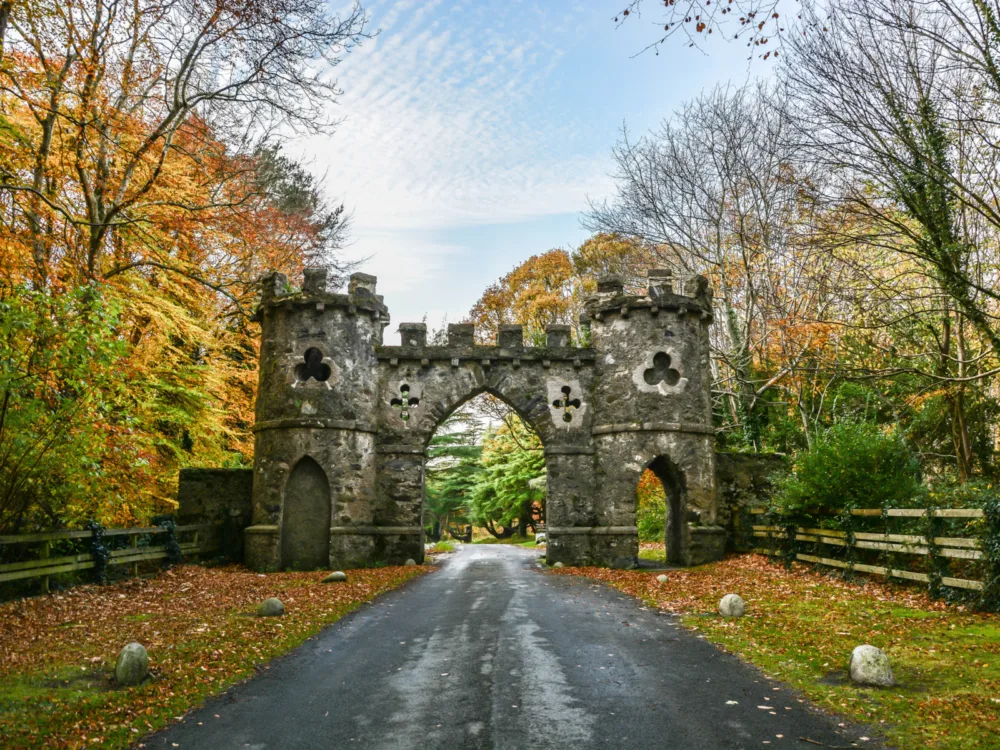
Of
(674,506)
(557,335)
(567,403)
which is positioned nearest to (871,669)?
(674,506)

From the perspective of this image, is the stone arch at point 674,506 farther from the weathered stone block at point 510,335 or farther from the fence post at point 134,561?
the fence post at point 134,561

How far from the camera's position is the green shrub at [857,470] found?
40.7ft

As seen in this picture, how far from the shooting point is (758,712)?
221 inches

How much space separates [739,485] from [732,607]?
899 cm

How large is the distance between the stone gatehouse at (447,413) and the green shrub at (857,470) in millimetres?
4023

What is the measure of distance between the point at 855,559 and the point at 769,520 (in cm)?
306

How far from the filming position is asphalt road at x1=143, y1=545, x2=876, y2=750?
200 inches

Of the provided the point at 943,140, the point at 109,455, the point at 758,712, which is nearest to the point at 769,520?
the point at 943,140

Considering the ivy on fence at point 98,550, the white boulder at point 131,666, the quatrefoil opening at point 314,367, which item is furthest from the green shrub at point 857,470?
the ivy on fence at point 98,550

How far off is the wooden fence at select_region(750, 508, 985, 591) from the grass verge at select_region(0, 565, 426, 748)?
7950 millimetres

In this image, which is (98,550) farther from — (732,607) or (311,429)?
(732,607)

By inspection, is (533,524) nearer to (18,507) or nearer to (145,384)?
(145,384)

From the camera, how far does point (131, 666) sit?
20.9 ft

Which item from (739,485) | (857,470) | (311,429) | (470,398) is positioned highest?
(470,398)
